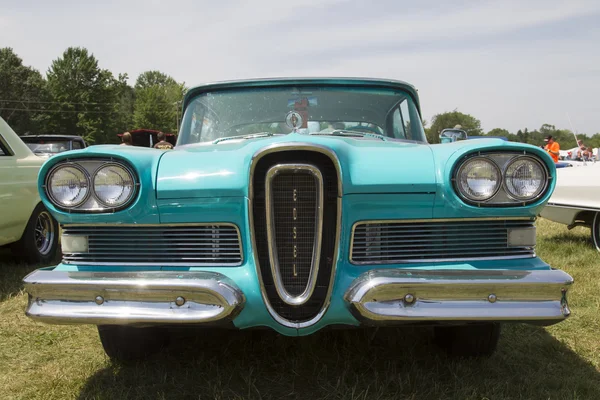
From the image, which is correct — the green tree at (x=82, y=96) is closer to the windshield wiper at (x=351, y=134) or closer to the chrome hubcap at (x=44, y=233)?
the chrome hubcap at (x=44, y=233)

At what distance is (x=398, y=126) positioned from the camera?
3246 mm

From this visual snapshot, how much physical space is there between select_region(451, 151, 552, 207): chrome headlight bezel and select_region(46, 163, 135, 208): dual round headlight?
133 centimetres

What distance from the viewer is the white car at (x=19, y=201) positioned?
435 cm

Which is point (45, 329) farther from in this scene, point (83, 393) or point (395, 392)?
point (395, 392)

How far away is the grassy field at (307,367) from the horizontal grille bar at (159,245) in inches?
25.2

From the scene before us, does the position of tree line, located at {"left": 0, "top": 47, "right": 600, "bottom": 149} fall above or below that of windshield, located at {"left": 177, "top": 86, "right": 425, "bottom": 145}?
above

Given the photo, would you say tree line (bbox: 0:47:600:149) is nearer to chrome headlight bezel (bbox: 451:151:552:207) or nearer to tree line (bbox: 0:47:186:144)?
tree line (bbox: 0:47:186:144)

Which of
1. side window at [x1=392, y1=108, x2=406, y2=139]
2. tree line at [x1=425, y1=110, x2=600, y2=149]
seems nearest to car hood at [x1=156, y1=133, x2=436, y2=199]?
side window at [x1=392, y1=108, x2=406, y2=139]

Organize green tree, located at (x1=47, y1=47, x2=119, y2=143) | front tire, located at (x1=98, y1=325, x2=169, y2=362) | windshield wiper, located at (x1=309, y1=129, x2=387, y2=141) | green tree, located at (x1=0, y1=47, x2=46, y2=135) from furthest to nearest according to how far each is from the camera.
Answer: green tree, located at (x1=47, y1=47, x2=119, y2=143) < green tree, located at (x1=0, y1=47, x2=46, y2=135) < windshield wiper, located at (x1=309, y1=129, x2=387, y2=141) < front tire, located at (x1=98, y1=325, x2=169, y2=362)

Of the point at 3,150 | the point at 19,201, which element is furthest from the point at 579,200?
the point at 3,150

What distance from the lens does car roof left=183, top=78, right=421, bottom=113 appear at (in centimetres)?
323

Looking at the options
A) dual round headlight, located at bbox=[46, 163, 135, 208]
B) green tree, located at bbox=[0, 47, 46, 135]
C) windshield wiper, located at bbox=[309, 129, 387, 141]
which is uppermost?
green tree, located at bbox=[0, 47, 46, 135]

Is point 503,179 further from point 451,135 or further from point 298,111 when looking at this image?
point 451,135

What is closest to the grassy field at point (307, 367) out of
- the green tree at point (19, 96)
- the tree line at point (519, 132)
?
the green tree at point (19, 96)
